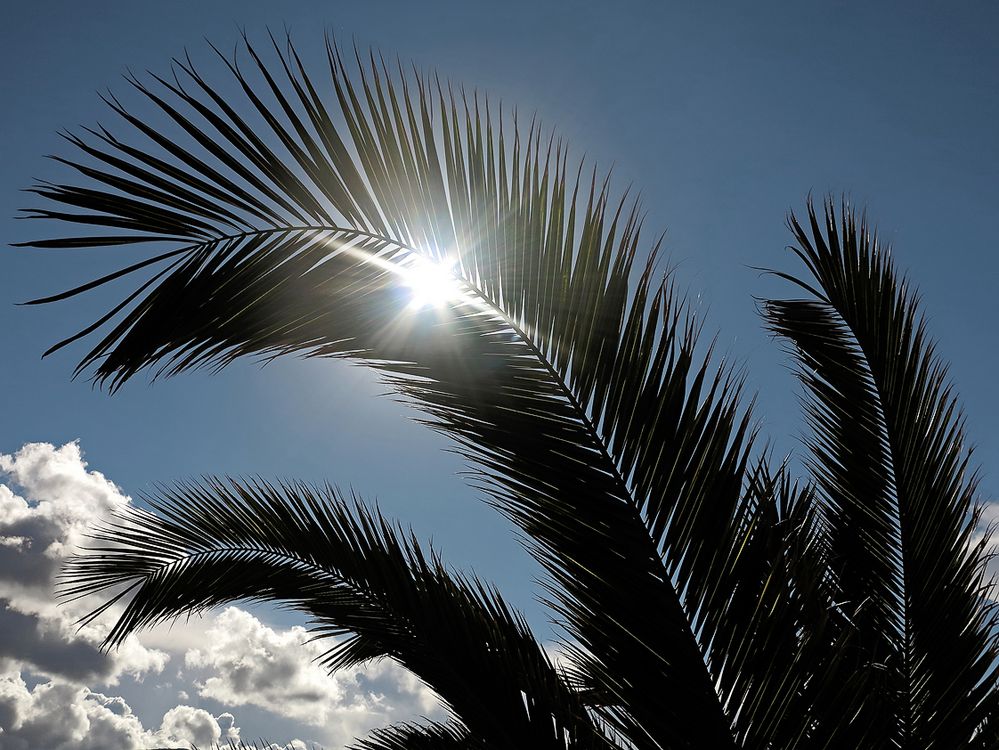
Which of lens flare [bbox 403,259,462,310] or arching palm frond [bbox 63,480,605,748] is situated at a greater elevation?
lens flare [bbox 403,259,462,310]

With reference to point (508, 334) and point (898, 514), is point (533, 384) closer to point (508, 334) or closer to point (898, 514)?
point (508, 334)

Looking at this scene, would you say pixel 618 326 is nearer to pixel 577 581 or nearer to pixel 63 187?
pixel 577 581

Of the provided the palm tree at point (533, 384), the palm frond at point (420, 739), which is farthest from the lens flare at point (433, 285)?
the palm frond at point (420, 739)

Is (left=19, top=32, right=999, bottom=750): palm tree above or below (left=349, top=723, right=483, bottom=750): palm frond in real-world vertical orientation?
above

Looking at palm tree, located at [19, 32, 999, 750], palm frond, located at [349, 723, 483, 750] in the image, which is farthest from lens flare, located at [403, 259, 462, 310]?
palm frond, located at [349, 723, 483, 750]

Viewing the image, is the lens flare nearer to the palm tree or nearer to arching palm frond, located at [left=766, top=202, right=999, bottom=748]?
the palm tree

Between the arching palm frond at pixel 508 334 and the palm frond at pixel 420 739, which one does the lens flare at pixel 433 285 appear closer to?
the arching palm frond at pixel 508 334

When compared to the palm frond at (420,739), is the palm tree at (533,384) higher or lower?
higher

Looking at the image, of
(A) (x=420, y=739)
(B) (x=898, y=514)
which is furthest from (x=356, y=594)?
(B) (x=898, y=514)

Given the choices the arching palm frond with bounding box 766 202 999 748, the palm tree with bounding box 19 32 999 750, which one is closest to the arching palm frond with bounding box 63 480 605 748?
the palm tree with bounding box 19 32 999 750

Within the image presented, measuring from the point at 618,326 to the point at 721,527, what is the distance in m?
0.64

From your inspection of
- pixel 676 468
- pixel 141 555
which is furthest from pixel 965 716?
pixel 141 555

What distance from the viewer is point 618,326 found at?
7.37 feet

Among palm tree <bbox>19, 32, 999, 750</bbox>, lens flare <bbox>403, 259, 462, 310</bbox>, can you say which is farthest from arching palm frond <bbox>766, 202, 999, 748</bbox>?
lens flare <bbox>403, 259, 462, 310</bbox>
